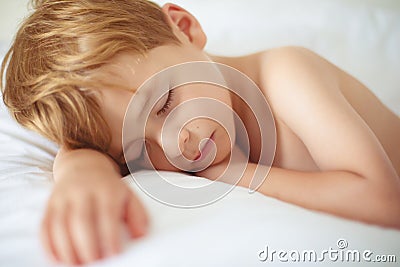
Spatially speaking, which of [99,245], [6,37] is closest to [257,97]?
[99,245]

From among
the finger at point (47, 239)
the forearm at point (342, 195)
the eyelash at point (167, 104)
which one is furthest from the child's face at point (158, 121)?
the finger at point (47, 239)

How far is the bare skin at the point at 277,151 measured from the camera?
47 cm

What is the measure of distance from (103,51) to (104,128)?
0.32ft

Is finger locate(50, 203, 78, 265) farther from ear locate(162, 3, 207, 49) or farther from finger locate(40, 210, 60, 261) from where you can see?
ear locate(162, 3, 207, 49)

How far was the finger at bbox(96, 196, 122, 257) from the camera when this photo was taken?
45cm

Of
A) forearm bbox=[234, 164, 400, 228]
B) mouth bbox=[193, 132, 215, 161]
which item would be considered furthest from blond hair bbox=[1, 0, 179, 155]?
forearm bbox=[234, 164, 400, 228]

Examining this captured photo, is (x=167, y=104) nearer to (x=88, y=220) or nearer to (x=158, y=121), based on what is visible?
(x=158, y=121)

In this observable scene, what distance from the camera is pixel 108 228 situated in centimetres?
45

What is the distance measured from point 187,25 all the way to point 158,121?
0.25 meters

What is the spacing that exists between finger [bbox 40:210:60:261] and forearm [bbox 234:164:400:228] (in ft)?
0.81

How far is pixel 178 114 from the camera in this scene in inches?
26.9

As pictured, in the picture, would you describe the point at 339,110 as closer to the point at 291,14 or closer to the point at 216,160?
the point at 216,160

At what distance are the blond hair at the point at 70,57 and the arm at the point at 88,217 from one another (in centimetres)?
15

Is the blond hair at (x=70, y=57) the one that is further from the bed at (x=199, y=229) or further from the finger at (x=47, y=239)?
the finger at (x=47, y=239)
